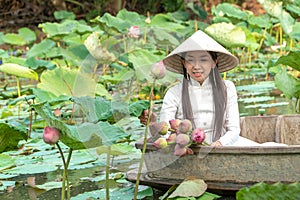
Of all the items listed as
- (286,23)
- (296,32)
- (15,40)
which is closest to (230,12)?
(296,32)

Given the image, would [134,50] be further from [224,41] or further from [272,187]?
[224,41]

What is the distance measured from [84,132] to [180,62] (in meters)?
0.61

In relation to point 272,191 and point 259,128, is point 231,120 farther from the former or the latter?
point 272,191

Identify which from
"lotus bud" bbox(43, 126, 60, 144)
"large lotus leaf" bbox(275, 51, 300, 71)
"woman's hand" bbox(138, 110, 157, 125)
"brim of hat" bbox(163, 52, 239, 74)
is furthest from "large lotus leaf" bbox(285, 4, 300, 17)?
"lotus bud" bbox(43, 126, 60, 144)

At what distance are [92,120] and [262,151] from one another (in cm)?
56

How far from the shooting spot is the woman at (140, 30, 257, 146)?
8.43 ft

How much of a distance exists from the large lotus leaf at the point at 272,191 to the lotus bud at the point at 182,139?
68cm

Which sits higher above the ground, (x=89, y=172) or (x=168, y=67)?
(x=168, y=67)

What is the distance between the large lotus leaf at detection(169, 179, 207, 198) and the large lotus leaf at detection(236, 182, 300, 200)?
2.48 ft

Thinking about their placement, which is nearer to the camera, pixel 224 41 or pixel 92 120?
pixel 92 120

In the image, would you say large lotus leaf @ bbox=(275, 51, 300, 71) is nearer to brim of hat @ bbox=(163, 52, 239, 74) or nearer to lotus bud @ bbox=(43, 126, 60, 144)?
brim of hat @ bbox=(163, 52, 239, 74)

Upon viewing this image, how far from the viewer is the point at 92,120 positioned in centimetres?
223

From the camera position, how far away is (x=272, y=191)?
4.92 feet

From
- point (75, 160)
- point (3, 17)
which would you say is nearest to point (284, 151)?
point (75, 160)
